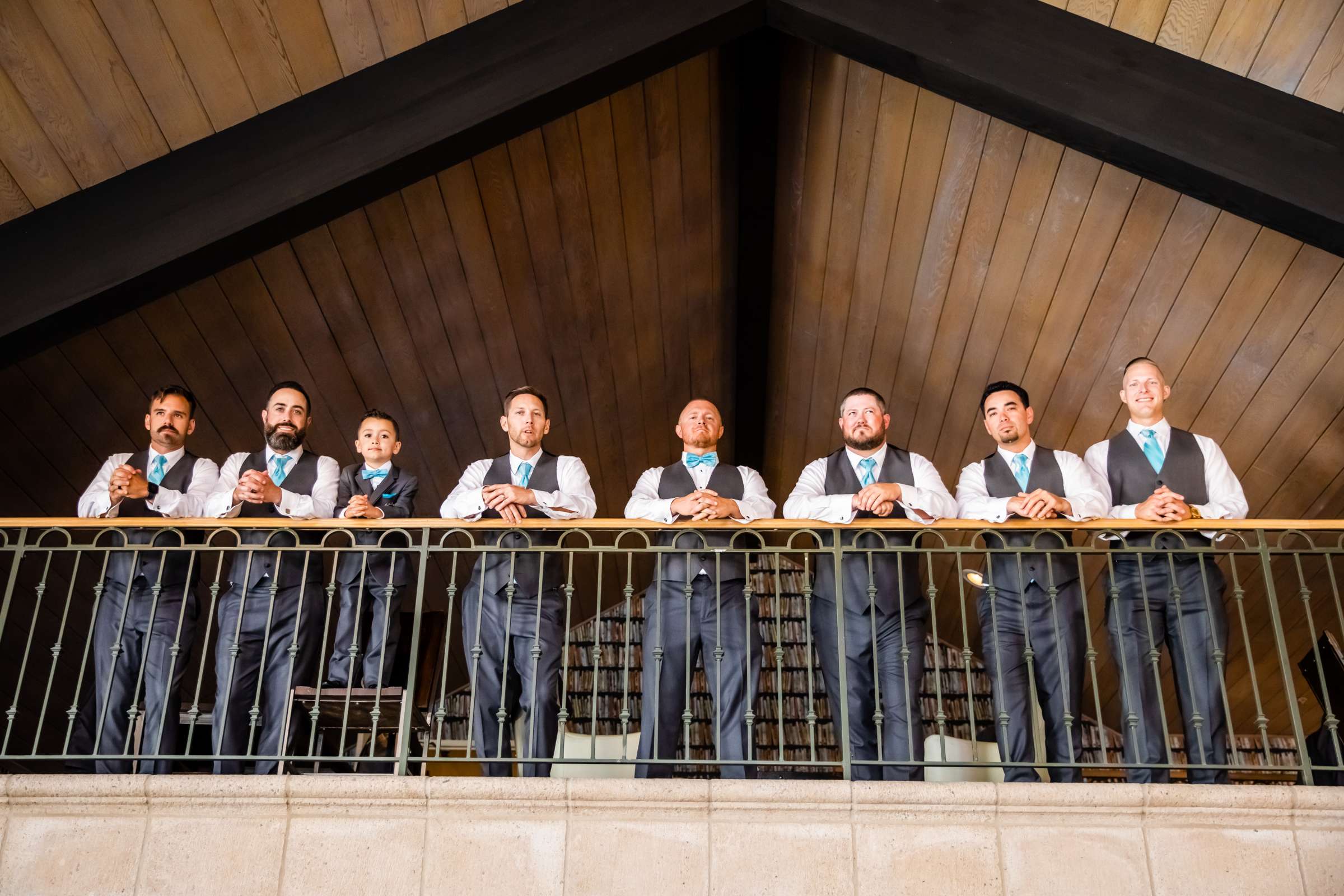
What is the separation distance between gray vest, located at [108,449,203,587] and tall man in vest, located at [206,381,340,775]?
0.15 m

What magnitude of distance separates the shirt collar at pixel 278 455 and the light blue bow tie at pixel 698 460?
5.03ft

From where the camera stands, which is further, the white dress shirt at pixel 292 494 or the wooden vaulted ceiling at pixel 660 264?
the white dress shirt at pixel 292 494

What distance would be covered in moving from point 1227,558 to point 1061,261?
1.94m

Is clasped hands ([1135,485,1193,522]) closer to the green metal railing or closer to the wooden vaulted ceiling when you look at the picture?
the green metal railing

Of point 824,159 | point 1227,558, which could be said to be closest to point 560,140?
point 824,159

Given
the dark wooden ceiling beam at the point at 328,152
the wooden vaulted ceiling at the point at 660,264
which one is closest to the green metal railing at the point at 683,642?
the dark wooden ceiling beam at the point at 328,152

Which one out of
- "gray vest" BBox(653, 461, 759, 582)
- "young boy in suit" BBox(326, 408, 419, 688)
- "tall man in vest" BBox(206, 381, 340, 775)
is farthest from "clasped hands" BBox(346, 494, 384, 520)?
"gray vest" BBox(653, 461, 759, 582)

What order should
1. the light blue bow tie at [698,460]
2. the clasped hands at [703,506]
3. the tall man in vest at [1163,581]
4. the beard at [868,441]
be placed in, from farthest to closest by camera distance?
the light blue bow tie at [698,460]
the beard at [868,441]
the clasped hands at [703,506]
the tall man in vest at [1163,581]

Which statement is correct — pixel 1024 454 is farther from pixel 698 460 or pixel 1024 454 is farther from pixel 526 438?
pixel 526 438

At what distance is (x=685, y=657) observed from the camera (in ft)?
14.4

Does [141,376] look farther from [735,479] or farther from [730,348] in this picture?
[730,348]

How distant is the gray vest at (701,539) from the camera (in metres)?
4.47

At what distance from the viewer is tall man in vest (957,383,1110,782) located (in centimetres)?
419

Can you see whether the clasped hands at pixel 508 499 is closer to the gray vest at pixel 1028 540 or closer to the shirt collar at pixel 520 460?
the shirt collar at pixel 520 460
